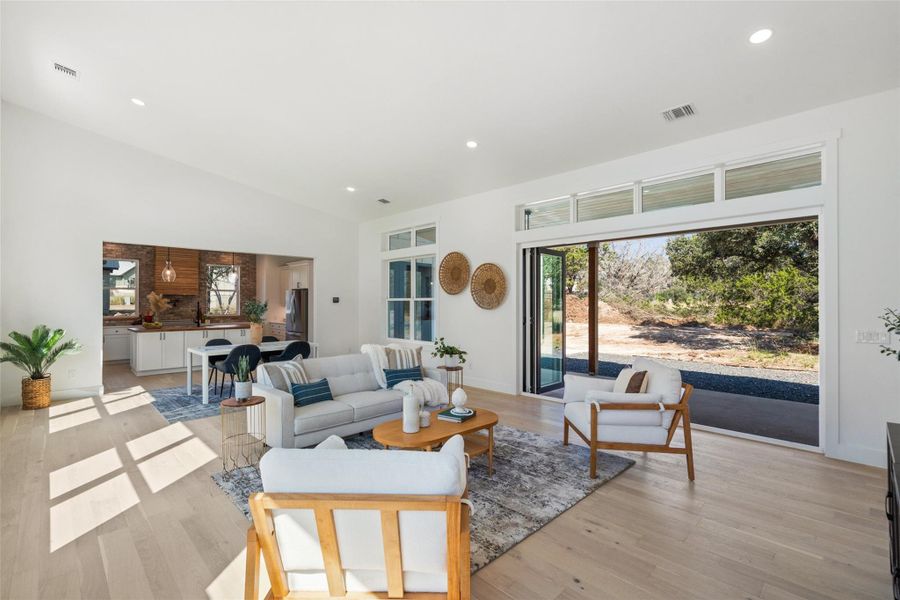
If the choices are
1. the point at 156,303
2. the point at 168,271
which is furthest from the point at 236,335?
the point at 156,303

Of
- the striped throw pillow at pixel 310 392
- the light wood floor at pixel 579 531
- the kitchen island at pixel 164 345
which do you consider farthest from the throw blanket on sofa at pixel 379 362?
the kitchen island at pixel 164 345

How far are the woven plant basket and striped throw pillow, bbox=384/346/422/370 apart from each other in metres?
4.43

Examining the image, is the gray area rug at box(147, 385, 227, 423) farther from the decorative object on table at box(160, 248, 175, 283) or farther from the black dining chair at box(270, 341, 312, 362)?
the decorative object on table at box(160, 248, 175, 283)

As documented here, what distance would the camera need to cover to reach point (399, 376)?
4.65 m

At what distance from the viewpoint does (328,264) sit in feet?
27.6

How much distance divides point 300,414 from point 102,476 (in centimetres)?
150

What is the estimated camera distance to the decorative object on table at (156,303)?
8602 mm

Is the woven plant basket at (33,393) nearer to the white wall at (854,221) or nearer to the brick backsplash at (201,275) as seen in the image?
the brick backsplash at (201,275)

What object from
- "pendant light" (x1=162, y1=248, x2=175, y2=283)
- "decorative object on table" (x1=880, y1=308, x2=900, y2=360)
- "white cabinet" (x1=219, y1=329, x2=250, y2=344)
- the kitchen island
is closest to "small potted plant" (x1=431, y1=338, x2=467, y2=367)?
"decorative object on table" (x1=880, y1=308, x2=900, y2=360)

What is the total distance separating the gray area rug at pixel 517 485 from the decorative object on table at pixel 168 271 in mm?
6316

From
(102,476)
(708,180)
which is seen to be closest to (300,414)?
(102,476)

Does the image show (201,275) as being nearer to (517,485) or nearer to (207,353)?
(207,353)

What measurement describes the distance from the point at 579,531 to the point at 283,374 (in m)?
2.89

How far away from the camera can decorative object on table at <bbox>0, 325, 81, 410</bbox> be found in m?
5.05
